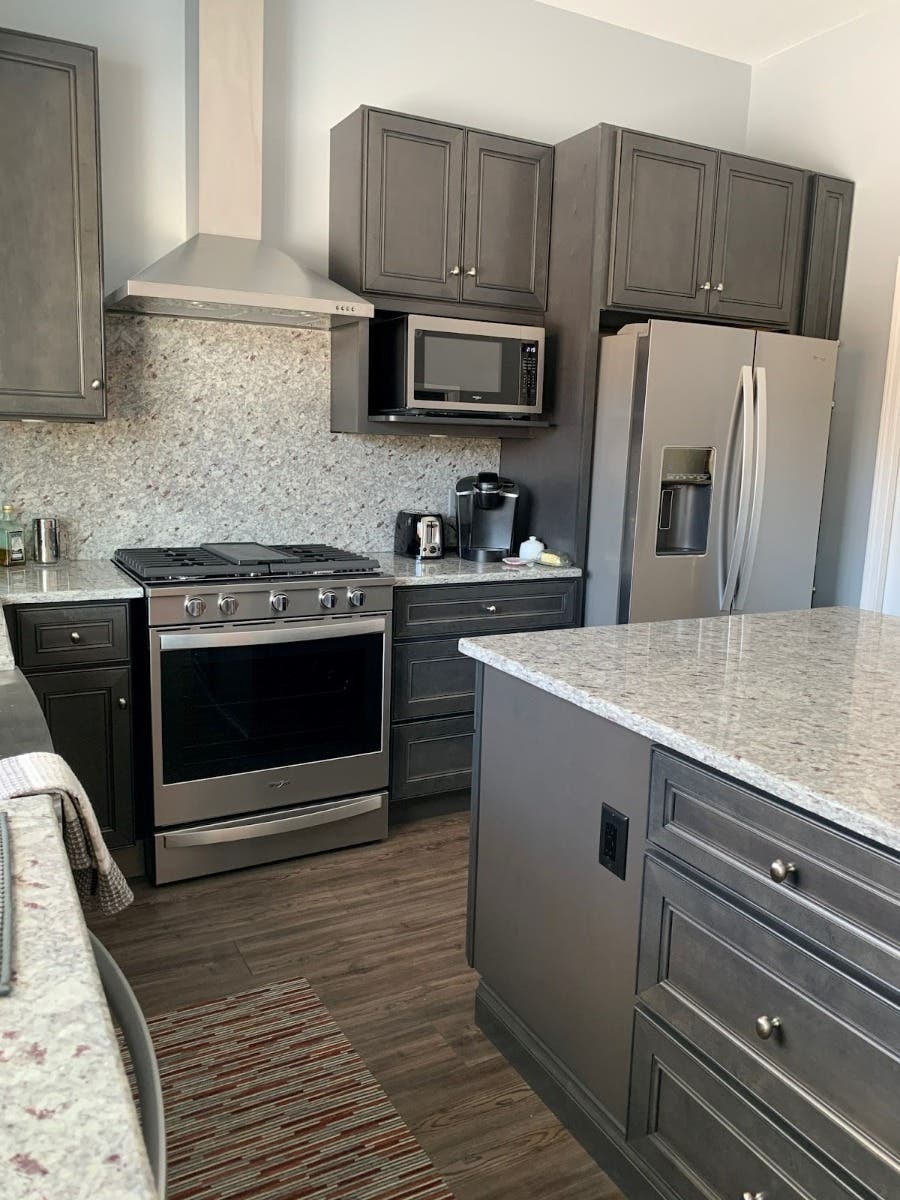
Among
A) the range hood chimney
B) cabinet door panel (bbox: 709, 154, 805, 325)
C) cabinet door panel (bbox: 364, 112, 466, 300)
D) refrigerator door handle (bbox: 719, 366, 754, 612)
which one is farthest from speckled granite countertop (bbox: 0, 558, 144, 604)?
cabinet door panel (bbox: 709, 154, 805, 325)

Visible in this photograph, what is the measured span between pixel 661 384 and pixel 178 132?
1.90m

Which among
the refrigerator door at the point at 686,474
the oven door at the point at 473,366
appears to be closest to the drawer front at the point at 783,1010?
the refrigerator door at the point at 686,474

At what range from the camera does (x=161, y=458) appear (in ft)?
11.2

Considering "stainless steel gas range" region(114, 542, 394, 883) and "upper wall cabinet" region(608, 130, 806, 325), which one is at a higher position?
"upper wall cabinet" region(608, 130, 806, 325)

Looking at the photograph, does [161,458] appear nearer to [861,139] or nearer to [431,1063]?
[431,1063]

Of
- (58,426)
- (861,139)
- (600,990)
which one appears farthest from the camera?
(861,139)

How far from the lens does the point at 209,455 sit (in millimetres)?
3510

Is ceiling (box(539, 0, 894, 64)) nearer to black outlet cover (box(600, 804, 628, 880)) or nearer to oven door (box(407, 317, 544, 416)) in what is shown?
oven door (box(407, 317, 544, 416))

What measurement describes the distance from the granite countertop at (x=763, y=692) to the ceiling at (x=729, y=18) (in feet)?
9.07

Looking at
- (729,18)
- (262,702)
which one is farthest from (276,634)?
(729,18)

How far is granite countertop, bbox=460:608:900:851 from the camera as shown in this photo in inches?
52.1

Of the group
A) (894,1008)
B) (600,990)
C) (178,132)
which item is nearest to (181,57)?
(178,132)

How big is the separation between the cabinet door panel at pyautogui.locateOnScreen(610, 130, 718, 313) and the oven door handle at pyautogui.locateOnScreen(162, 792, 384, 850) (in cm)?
204

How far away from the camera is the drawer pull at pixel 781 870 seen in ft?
4.44
